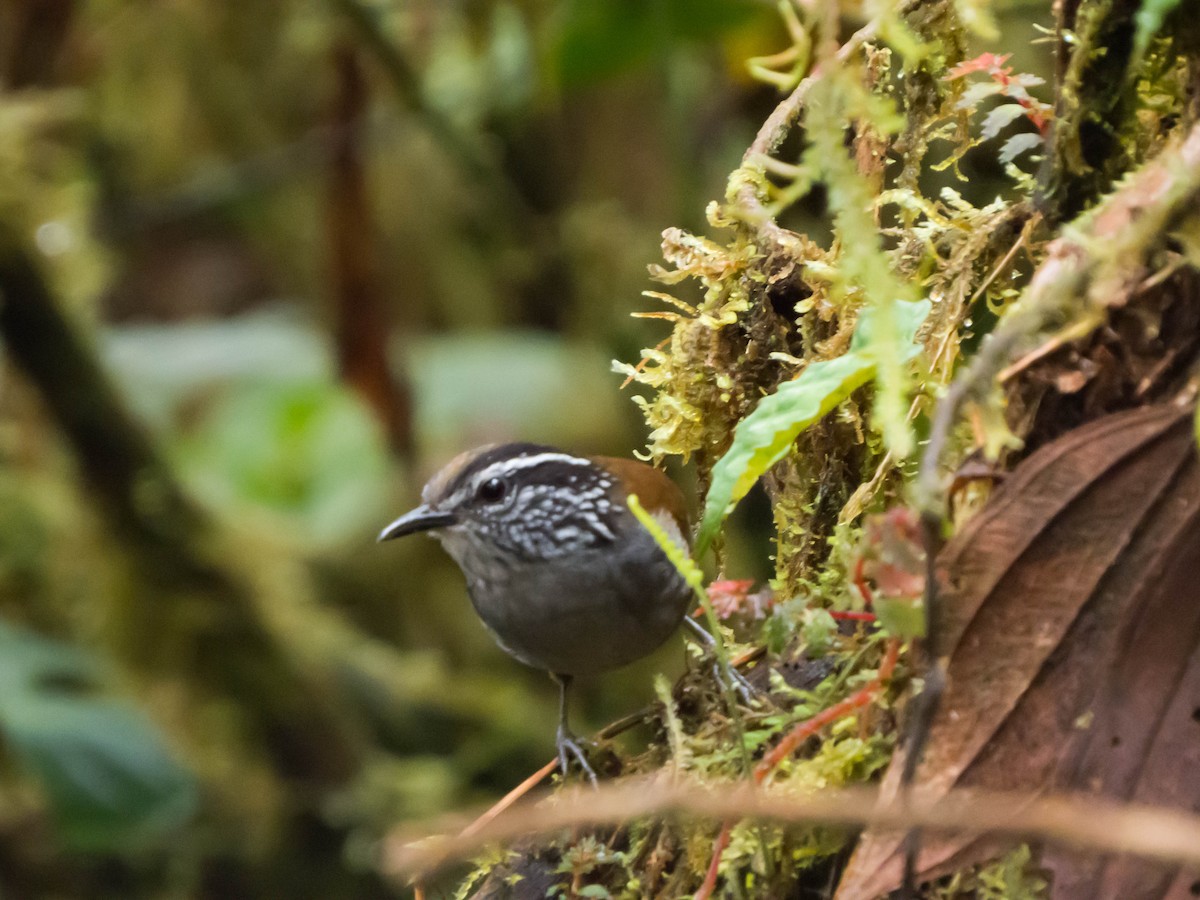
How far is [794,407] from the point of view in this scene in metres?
1.21

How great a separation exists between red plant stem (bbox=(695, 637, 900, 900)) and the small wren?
0.75 m

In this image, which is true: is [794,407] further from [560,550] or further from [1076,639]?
[560,550]

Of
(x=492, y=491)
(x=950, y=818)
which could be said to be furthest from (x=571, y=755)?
(x=950, y=818)

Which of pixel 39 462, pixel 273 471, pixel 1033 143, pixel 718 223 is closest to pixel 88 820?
pixel 39 462

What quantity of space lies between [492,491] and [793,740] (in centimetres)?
114

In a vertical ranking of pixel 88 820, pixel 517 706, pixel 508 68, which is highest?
pixel 508 68

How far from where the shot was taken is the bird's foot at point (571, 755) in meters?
1.66

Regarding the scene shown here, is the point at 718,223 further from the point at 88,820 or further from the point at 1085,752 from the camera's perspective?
the point at 88,820

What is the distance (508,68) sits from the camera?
591 centimetres

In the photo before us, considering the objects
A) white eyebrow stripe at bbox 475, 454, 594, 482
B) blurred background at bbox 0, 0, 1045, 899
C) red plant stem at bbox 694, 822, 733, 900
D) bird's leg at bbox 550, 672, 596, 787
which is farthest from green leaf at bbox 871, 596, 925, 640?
blurred background at bbox 0, 0, 1045, 899

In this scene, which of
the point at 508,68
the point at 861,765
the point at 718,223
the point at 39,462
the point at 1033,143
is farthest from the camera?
the point at 508,68

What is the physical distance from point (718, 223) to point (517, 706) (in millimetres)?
3999

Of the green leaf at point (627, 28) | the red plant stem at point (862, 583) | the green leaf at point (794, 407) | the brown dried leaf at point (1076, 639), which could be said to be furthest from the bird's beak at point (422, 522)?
the green leaf at point (627, 28)

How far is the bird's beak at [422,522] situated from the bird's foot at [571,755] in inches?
22.6
